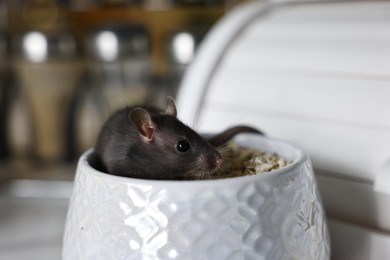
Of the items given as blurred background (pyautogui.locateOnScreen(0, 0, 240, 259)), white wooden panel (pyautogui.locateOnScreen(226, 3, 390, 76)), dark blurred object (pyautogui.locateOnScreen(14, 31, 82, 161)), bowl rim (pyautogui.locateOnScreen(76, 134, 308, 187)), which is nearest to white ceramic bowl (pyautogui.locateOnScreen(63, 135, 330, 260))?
bowl rim (pyautogui.locateOnScreen(76, 134, 308, 187))

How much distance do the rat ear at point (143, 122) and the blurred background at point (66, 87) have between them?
0.98 ft

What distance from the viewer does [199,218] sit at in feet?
0.81

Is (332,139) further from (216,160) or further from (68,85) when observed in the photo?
(68,85)

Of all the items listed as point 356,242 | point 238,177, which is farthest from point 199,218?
point 356,242

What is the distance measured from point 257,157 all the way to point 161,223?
0.08 m

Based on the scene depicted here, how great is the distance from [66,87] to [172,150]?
1.43 ft

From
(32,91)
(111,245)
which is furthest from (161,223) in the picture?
(32,91)

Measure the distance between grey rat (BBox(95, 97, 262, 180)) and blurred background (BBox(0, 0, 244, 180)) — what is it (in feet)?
1.07

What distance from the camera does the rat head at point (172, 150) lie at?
0.28m

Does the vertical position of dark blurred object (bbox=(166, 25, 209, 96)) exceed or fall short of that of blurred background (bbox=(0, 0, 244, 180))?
it exceeds it

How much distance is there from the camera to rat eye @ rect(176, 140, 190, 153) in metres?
0.29

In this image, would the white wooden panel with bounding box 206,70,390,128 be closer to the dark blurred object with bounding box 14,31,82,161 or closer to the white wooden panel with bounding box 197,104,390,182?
the white wooden panel with bounding box 197,104,390,182

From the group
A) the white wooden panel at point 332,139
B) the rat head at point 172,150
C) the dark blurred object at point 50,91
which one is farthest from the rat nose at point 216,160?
the dark blurred object at point 50,91

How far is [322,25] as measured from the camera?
0.41m
